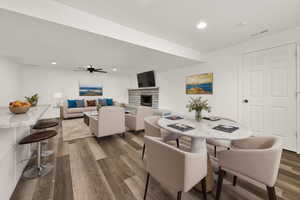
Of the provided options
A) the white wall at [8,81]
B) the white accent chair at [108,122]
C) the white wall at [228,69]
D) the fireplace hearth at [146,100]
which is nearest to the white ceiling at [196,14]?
the white wall at [228,69]

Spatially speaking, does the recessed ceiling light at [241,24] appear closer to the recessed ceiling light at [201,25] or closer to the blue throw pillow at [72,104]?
the recessed ceiling light at [201,25]

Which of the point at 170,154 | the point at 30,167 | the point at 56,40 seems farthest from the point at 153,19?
the point at 30,167

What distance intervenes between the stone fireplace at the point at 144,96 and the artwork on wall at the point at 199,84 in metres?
1.92

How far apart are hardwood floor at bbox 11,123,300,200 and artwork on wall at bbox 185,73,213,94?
2.22 meters

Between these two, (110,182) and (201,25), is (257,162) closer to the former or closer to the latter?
(110,182)

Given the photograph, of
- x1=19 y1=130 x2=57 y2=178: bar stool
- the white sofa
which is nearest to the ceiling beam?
x1=19 y1=130 x2=57 y2=178: bar stool

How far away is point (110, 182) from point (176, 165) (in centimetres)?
111

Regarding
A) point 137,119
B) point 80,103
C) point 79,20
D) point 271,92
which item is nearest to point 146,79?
point 137,119

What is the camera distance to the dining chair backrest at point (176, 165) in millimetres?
945

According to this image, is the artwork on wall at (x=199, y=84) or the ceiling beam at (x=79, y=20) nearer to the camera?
the ceiling beam at (x=79, y=20)

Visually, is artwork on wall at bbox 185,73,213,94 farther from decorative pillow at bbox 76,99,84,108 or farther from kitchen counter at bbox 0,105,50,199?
decorative pillow at bbox 76,99,84,108

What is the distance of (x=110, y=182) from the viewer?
1569mm

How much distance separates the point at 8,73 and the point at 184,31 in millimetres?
5616

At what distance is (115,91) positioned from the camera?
7.54 m
